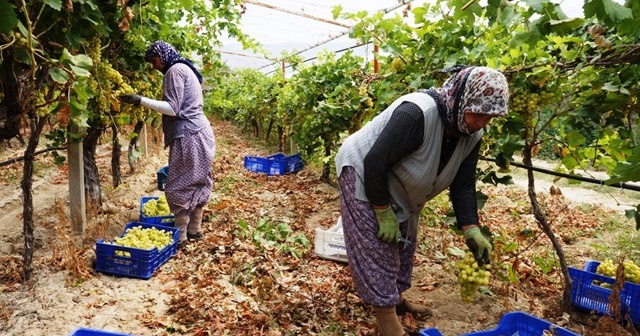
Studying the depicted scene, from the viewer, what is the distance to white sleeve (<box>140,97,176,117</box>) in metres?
4.52

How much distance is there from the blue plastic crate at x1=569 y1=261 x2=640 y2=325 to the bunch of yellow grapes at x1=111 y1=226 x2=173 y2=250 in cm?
359


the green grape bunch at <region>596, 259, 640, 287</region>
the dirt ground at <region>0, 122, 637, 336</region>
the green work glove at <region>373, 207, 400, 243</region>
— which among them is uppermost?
the green work glove at <region>373, 207, 400, 243</region>

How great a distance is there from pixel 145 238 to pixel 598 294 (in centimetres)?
385

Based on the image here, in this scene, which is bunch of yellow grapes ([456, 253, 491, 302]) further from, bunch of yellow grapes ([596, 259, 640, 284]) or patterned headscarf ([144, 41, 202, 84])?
patterned headscarf ([144, 41, 202, 84])

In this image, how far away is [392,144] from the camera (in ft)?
8.43

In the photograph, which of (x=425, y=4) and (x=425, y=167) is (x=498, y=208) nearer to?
(x=425, y=4)

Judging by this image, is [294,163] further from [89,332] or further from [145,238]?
[89,332]

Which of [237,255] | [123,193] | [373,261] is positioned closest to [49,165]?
[123,193]

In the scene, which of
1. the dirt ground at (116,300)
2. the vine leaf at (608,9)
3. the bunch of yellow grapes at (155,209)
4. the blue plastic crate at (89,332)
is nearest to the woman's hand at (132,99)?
the dirt ground at (116,300)

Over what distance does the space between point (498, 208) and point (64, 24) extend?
20.8ft

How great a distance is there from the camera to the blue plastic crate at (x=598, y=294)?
3.46m

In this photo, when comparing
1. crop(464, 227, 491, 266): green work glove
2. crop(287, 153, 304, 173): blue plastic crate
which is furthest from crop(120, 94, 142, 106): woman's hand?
crop(287, 153, 304, 173): blue plastic crate

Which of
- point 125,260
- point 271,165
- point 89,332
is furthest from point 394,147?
point 271,165

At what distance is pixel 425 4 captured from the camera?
12.4 ft
